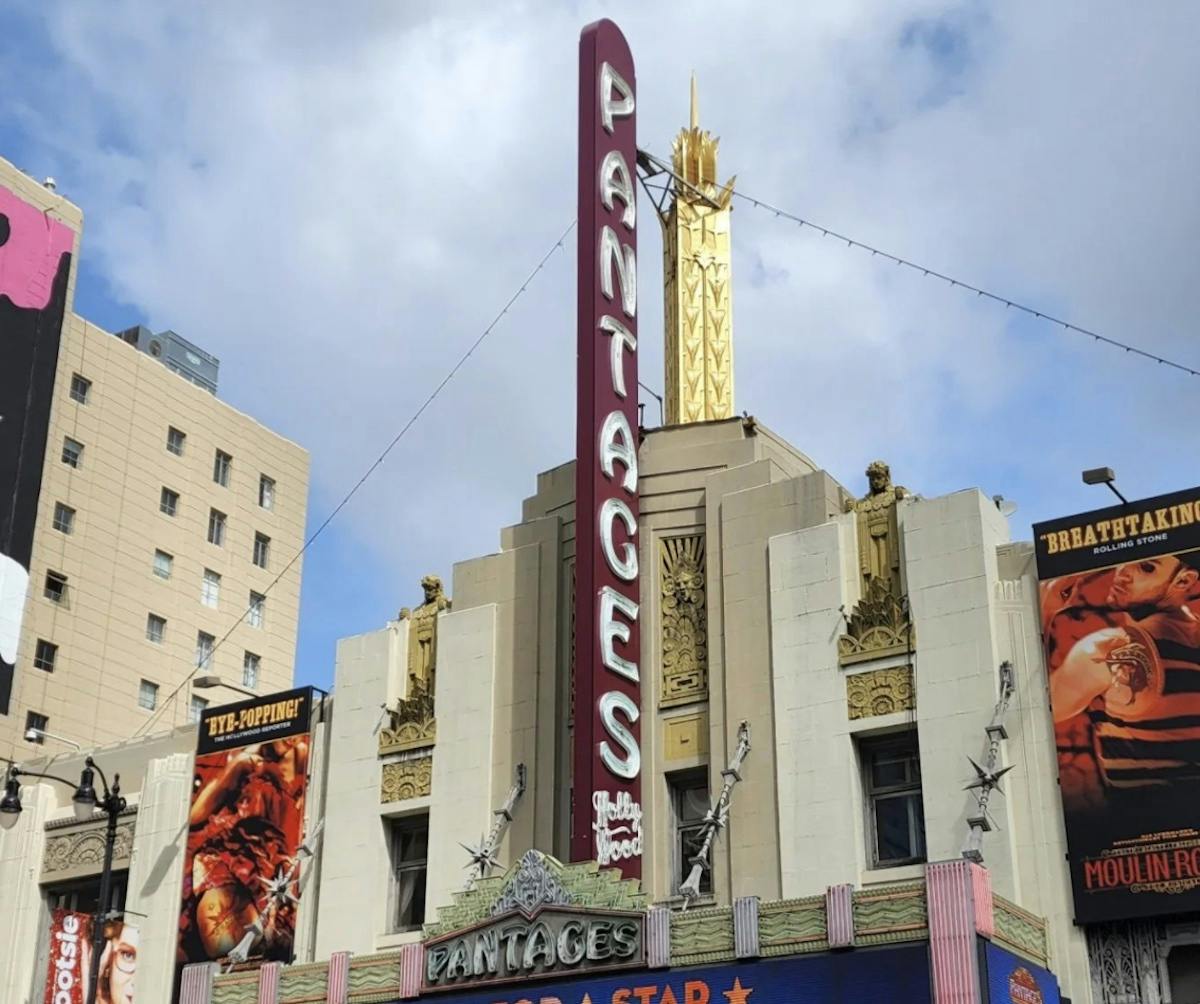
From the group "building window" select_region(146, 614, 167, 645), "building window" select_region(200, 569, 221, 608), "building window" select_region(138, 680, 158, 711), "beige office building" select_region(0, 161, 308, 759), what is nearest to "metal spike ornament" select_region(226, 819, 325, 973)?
"beige office building" select_region(0, 161, 308, 759)

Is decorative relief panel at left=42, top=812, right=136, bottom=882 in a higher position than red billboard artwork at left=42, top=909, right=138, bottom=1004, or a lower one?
higher

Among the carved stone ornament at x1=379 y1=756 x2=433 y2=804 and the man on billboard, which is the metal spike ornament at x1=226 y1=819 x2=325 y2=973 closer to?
the carved stone ornament at x1=379 y1=756 x2=433 y2=804

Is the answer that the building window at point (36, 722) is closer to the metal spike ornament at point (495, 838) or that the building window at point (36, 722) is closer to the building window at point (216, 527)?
the building window at point (216, 527)

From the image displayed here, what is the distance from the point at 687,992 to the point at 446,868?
299 inches

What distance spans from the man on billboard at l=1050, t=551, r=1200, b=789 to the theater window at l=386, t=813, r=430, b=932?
12165mm

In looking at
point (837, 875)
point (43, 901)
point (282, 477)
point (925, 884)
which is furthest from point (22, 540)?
point (925, 884)

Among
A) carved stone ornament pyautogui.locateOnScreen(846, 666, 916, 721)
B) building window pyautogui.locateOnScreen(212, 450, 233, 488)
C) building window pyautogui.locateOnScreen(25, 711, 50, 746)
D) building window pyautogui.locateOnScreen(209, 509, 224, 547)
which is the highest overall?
building window pyautogui.locateOnScreen(212, 450, 233, 488)

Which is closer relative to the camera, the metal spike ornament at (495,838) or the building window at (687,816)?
the building window at (687,816)

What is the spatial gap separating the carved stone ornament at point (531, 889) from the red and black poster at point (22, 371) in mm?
31627

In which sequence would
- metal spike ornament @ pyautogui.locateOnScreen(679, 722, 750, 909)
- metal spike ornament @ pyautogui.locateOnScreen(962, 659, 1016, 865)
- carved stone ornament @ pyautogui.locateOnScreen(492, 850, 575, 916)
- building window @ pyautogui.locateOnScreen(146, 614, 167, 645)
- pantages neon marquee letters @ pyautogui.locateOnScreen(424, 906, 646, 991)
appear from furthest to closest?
building window @ pyautogui.locateOnScreen(146, 614, 167, 645) < metal spike ornament @ pyautogui.locateOnScreen(679, 722, 750, 909) < carved stone ornament @ pyautogui.locateOnScreen(492, 850, 575, 916) < pantages neon marquee letters @ pyautogui.locateOnScreen(424, 906, 646, 991) < metal spike ornament @ pyautogui.locateOnScreen(962, 659, 1016, 865)

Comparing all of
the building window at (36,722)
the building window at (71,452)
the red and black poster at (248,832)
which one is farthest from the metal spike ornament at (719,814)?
the building window at (71,452)

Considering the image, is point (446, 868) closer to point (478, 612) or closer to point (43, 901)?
point (478, 612)

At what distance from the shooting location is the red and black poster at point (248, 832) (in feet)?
109

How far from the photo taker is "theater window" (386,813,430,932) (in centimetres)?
3181
